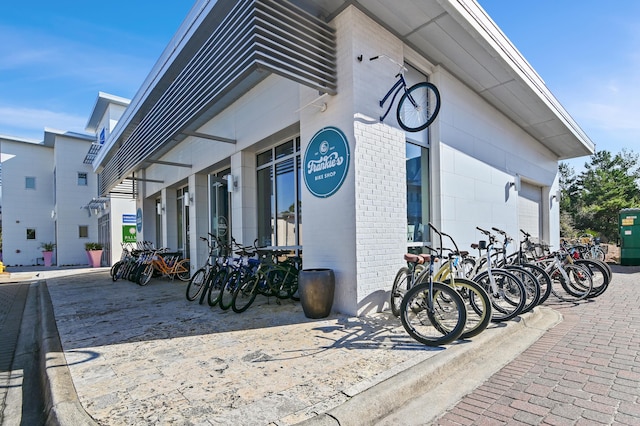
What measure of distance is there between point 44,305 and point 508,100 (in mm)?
11128

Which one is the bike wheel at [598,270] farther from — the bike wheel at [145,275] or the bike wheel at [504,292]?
the bike wheel at [145,275]

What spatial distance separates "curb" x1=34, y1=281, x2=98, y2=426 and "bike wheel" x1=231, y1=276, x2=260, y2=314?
219cm

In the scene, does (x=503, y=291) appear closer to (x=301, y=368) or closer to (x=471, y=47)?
(x=301, y=368)

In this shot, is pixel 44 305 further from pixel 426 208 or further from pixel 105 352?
pixel 426 208

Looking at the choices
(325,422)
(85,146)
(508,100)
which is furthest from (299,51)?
(85,146)

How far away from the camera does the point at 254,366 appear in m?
3.16

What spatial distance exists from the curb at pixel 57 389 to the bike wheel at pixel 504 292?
4.44 metres

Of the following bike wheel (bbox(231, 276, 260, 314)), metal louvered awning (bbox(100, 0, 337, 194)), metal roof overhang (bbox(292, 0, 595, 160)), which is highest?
metal roof overhang (bbox(292, 0, 595, 160))

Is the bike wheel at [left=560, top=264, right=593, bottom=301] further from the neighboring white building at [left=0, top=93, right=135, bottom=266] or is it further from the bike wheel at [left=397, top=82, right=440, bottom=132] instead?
the neighboring white building at [left=0, top=93, right=135, bottom=266]

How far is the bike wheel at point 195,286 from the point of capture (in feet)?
21.4

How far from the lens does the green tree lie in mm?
23438

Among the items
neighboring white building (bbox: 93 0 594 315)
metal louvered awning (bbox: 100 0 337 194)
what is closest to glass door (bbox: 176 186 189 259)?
neighboring white building (bbox: 93 0 594 315)

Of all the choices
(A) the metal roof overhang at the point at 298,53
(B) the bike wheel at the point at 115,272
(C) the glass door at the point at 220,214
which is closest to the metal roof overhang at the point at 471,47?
(A) the metal roof overhang at the point at 298,53

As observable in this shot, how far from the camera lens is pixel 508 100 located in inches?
325
